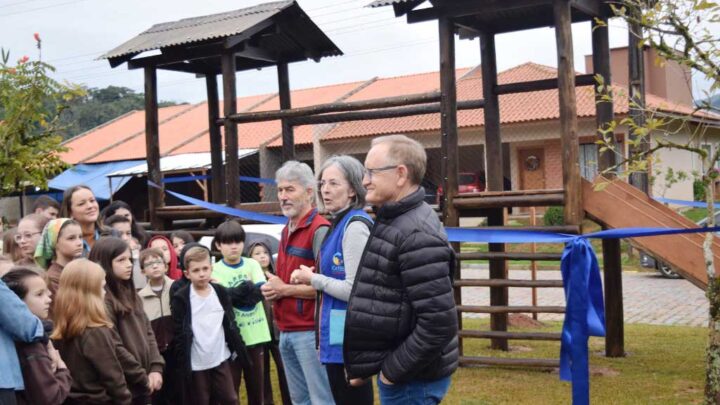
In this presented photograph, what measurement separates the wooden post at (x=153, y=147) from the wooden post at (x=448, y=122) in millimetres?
4070

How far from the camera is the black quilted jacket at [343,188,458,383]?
3.43 m

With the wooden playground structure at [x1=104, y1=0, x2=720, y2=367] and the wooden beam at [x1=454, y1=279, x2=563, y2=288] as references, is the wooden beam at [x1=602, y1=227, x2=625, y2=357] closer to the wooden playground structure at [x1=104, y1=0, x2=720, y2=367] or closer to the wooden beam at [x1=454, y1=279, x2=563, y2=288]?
the wooden playground structure at [x1=104, y1=0, x2=720, y2=367]

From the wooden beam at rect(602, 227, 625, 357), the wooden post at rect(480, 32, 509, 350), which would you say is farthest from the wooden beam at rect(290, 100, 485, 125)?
the wooden beam at rect(602, 227, 625, 357)

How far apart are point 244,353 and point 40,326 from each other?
85.1 inches

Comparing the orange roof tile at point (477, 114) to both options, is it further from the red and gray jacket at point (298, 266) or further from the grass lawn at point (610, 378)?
the red and gray jacket at point (298, 266)

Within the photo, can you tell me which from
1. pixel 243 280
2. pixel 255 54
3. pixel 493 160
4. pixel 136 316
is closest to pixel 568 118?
pixel 493 160

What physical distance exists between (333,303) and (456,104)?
5312 millimetres

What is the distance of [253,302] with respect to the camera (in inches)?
250

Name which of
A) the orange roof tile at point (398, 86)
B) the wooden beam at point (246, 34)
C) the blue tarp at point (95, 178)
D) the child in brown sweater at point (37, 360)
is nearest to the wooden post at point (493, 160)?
the wooden beam at point (246, 34)

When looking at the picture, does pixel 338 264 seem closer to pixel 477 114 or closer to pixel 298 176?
pixel 298 176

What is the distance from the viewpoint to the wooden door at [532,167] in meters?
20.6

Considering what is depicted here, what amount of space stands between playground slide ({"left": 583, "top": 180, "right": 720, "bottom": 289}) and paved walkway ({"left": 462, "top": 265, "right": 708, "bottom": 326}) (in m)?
4.90

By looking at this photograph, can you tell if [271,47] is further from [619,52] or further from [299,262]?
[619,52]

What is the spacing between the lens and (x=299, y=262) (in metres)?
4.78
